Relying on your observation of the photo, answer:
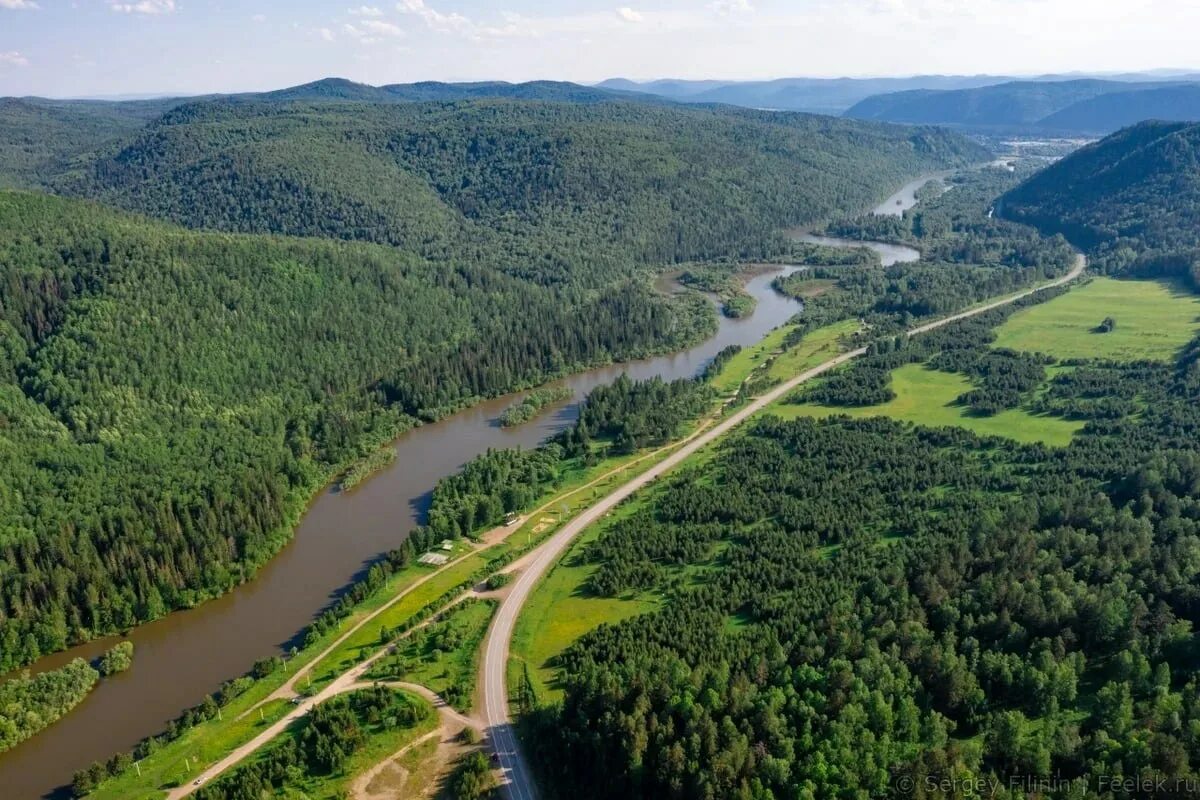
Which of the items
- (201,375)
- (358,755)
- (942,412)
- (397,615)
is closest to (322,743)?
(358,755)

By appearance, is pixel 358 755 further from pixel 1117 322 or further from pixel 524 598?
pixel 1117 322

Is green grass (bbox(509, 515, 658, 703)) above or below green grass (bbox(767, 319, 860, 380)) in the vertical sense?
below

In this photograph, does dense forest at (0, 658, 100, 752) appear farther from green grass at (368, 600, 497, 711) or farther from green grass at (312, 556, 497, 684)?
green grass at (368, 600, 497, 711)

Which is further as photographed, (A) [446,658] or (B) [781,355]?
(B) [781,355]

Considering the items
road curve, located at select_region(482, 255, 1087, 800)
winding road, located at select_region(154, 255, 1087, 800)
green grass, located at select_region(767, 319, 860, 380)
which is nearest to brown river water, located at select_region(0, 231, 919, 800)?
winding road, located at select_region(154, 255, 1087, 800)

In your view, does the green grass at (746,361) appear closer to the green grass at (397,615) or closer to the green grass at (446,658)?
the green grass at (397,615)

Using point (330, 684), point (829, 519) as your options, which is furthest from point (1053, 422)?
point (330, 684)
